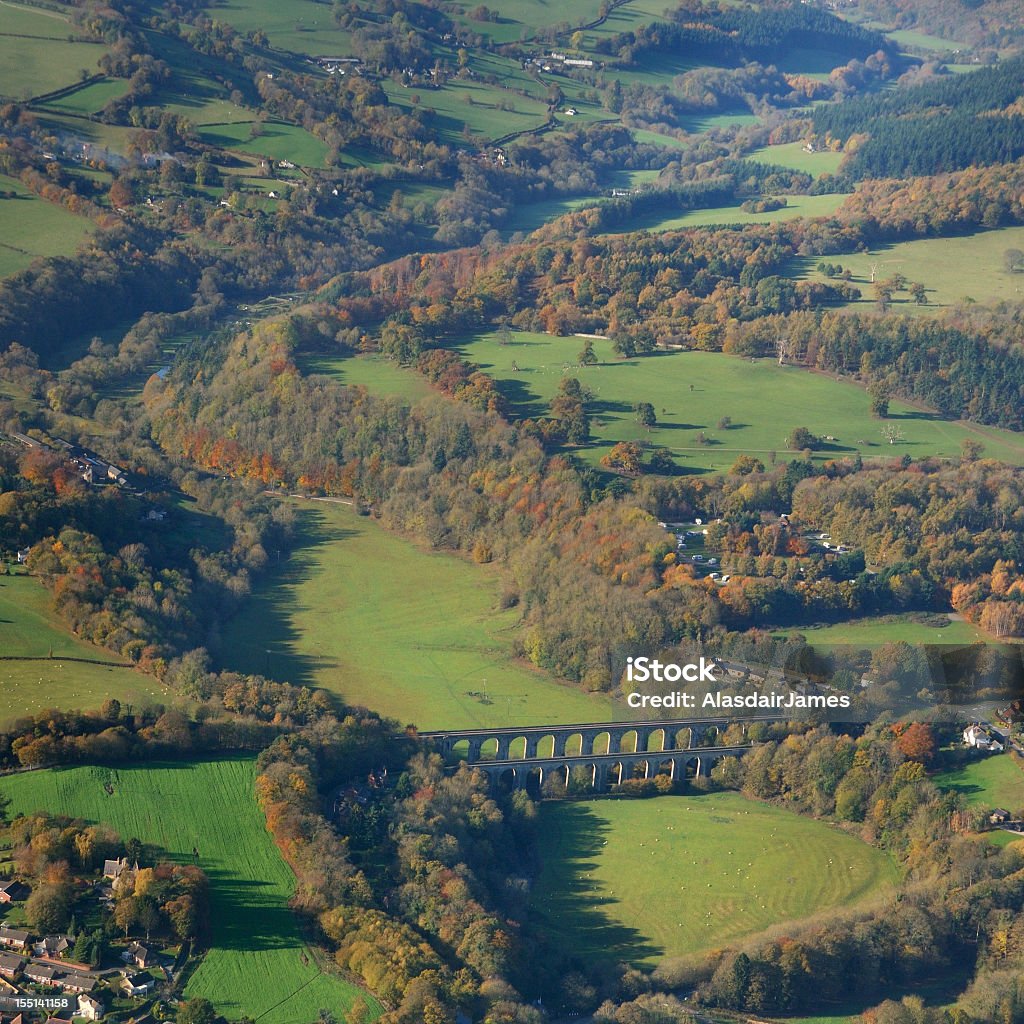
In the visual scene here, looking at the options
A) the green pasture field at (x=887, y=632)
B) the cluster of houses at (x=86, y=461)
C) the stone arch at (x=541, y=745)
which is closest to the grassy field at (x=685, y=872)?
the stone arch at (x=541, y=745)

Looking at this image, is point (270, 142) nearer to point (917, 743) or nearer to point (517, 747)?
point (517, 747)

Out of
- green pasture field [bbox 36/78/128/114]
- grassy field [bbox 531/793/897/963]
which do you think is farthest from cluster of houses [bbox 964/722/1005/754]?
green pasture field [bbox 36/78/128/114]

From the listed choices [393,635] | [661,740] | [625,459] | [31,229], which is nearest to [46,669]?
[393,635]

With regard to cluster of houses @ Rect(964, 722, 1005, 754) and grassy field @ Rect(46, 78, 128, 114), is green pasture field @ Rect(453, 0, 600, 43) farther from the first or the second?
cluster of houses @ Rect(964, 722, 1005, 754)

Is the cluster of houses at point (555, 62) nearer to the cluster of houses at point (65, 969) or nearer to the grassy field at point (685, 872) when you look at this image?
the grassy field at point (685, 872)

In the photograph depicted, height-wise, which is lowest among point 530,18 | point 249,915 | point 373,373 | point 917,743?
point 249,915
